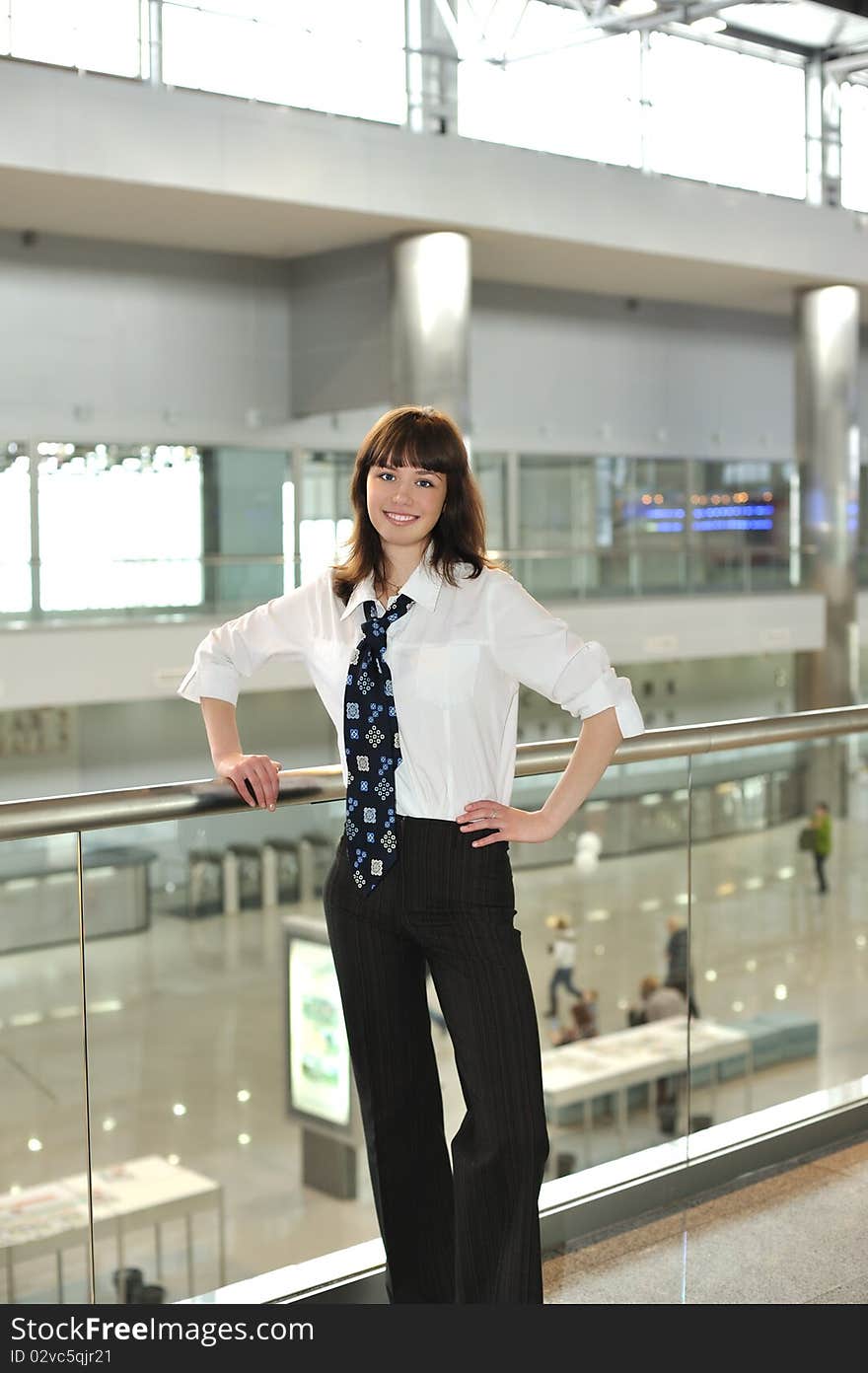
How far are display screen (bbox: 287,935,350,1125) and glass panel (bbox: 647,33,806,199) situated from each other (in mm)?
12792

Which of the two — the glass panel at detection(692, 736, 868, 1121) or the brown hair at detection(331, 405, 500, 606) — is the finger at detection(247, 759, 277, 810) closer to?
the brown hair at detection(331, 405, 500, 606)

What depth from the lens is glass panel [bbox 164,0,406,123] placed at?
→ 12.5 metres

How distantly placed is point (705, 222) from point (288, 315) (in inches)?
173

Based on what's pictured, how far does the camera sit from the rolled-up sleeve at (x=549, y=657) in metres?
2.24

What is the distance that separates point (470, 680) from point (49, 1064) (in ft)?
21.8

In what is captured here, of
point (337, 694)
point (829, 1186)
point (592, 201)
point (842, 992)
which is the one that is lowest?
point (842, 992)

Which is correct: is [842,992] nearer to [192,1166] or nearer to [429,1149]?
[192,1166]

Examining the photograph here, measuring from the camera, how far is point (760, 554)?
1736 cm

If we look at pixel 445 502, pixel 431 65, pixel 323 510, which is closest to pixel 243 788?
pixel 445 502

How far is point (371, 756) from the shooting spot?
227 cm

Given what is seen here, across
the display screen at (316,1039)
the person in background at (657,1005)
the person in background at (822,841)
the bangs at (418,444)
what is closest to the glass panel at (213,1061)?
the display screen at (316,1039)

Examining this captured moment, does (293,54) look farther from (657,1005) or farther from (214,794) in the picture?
(214,794)

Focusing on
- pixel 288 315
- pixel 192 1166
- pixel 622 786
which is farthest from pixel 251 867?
Result: pixel 288 315

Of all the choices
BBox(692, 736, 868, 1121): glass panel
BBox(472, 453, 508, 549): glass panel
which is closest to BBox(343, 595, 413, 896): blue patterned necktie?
BBox(692, 736, 868, 1121): glass panel
